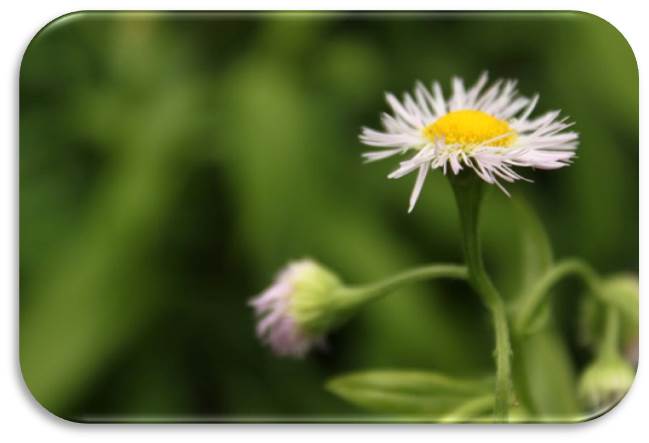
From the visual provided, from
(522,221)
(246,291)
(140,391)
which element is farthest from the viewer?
(246,291)

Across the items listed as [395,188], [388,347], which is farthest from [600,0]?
[388,347]

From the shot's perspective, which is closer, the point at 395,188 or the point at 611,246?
the point at 611,246

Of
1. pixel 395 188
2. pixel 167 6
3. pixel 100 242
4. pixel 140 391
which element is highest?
pixel 167 6

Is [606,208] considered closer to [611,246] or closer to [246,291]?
[611,246]

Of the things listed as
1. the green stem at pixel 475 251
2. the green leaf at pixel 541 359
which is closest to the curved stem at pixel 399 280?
the green stem at pixel 475 251

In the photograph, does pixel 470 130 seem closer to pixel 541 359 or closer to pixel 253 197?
pixel 541 359

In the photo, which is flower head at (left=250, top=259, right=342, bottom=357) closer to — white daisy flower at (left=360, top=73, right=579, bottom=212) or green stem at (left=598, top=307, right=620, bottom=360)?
white daisy flower at (left=360, top=73, right=579, bottom=212)

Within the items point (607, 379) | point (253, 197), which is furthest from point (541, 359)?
point (253, 197)
